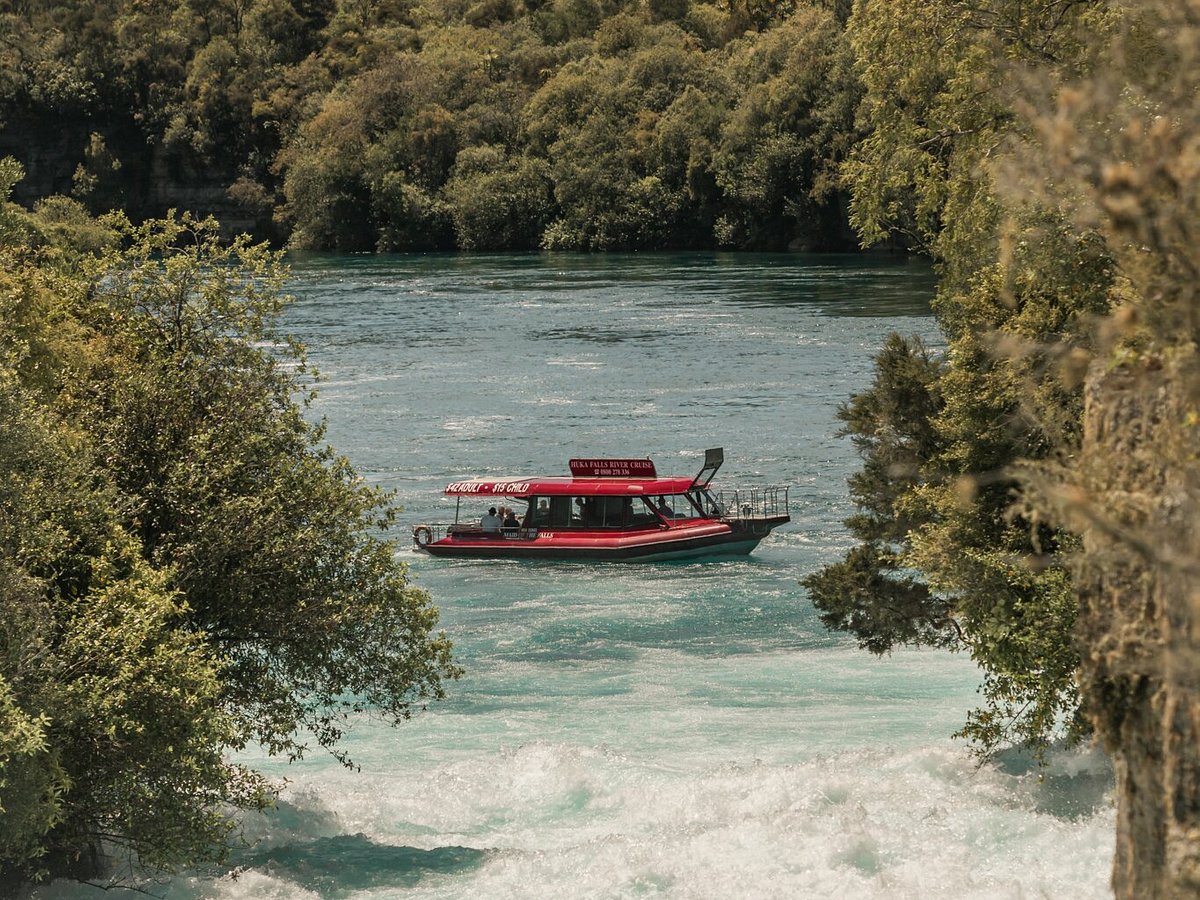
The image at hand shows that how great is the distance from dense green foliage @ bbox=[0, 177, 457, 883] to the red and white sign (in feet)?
67.8

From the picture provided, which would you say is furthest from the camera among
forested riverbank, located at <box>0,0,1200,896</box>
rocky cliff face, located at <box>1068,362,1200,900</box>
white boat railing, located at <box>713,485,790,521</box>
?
white boat railing, located at <box>713,485,790,521</box>

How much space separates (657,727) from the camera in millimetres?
28859

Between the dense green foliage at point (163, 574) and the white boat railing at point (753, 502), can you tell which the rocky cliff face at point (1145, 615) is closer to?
the dense green foliage at point (163, 574)

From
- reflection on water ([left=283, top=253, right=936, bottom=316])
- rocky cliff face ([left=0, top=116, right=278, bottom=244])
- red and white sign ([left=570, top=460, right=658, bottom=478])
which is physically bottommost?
red and white sign ([left=570, top=460, right=658, bottom=478])

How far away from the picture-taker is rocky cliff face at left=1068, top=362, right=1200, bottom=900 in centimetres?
691

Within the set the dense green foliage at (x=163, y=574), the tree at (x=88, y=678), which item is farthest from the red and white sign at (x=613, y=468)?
the tree at (x=88, y=678)

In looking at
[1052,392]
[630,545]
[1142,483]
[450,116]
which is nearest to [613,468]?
[630,545]

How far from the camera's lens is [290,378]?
2222 centimetres

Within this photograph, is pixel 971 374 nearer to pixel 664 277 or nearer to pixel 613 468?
pixel 613 468

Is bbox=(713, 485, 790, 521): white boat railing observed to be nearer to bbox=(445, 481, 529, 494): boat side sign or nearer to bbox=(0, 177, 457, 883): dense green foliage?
bbox=(445, 481, 529, 494): boat side sign

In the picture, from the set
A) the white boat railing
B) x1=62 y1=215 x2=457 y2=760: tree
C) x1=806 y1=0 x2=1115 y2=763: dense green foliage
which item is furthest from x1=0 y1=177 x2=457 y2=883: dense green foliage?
the white boat railing

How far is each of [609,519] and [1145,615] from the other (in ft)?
120

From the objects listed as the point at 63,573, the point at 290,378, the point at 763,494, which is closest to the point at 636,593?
the point at 763,494

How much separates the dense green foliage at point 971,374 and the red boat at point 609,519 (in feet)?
52.5
